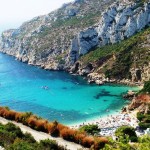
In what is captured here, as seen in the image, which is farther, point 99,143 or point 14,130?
point 14,130

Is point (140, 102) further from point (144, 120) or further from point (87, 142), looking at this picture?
point (87, 142)

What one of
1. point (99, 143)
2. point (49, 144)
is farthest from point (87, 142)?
point (49, 144)

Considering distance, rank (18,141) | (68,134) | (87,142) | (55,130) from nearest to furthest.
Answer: (18,141)
(87,142)
(68,134)
(55,130)

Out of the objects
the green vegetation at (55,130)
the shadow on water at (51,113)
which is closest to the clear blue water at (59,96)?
the shadow on water at (51,113)

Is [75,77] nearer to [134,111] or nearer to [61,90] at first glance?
[61,90]

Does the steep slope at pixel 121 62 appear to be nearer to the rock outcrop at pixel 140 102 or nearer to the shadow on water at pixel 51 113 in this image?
the rock outcrop at pixel 140 102

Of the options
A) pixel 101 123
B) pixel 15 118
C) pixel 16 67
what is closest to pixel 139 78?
pixel 101 123

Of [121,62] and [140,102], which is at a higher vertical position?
[121,62]
